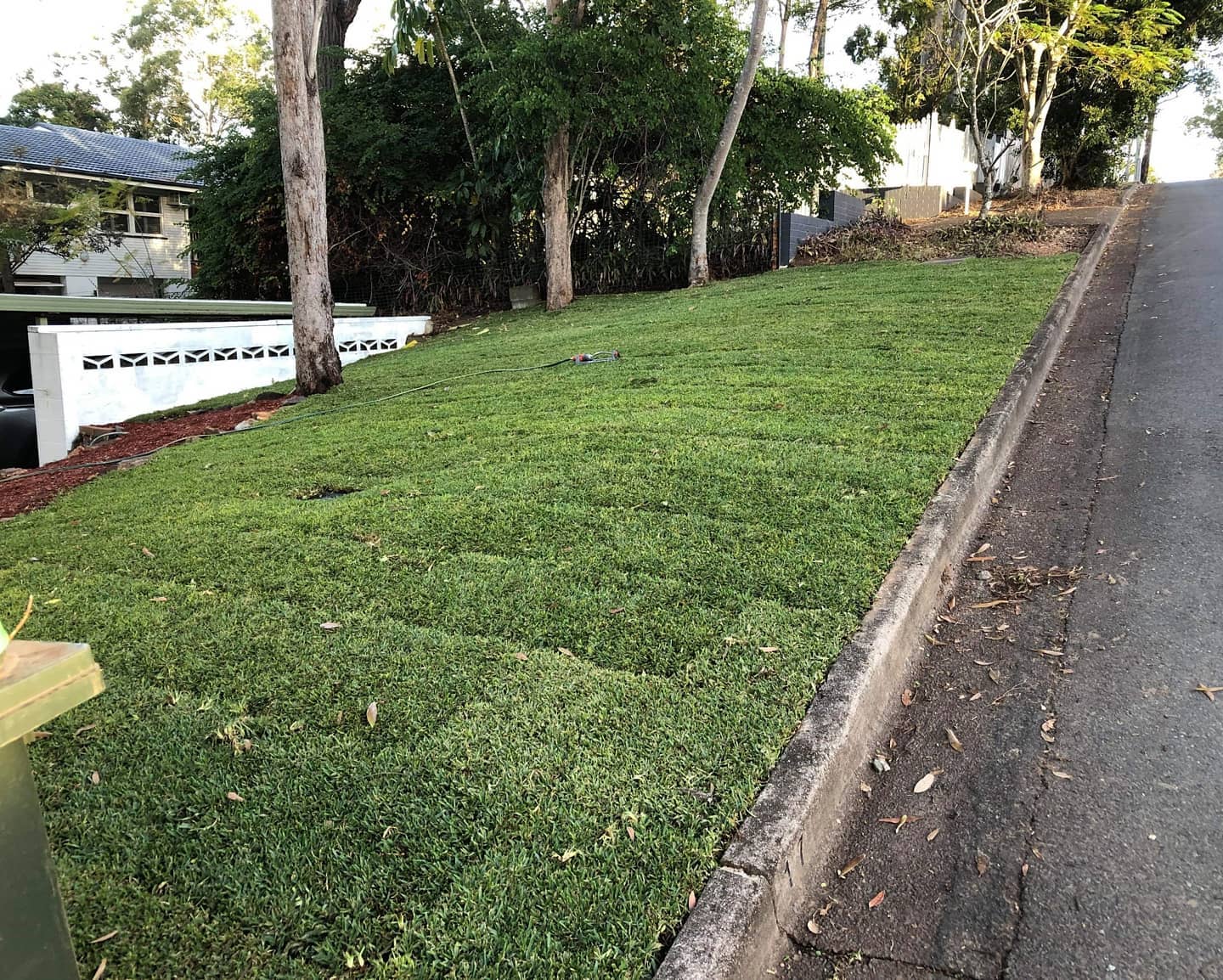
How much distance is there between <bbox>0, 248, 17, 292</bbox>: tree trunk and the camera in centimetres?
2059

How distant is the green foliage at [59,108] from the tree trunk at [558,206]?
101ft

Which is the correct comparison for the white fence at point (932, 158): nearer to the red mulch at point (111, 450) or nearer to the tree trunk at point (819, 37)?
the tree trunk at point (819, 37)

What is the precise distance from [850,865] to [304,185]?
923 cm

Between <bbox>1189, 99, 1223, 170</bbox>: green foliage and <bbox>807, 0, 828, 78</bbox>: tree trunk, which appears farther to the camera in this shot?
<bbox>1189, 99, 1223, 170</bbox>: green foliage

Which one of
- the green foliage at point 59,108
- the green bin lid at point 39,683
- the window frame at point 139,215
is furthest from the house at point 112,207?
the green bin lid at point 39,683

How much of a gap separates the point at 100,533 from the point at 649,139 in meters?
14.1

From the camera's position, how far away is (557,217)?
51.4ft

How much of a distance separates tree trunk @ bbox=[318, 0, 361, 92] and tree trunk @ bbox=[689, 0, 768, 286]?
848cm

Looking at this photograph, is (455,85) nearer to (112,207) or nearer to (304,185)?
(304,185)

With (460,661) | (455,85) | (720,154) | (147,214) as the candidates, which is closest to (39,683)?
(460,661)

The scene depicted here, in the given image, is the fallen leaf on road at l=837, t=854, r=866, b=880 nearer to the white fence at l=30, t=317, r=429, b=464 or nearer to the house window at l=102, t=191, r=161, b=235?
the white fence at l=30, t=317, r=429, b=464

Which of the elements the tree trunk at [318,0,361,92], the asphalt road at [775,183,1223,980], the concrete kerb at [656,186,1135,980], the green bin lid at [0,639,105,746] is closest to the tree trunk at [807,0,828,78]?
the tree trunk at [318,0,361,92]

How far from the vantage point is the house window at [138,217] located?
1059 inches

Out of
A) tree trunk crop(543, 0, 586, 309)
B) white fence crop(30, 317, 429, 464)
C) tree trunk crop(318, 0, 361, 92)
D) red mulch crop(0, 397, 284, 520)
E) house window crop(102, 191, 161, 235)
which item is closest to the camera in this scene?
red mulch crop(0, 397, 284, 520)
